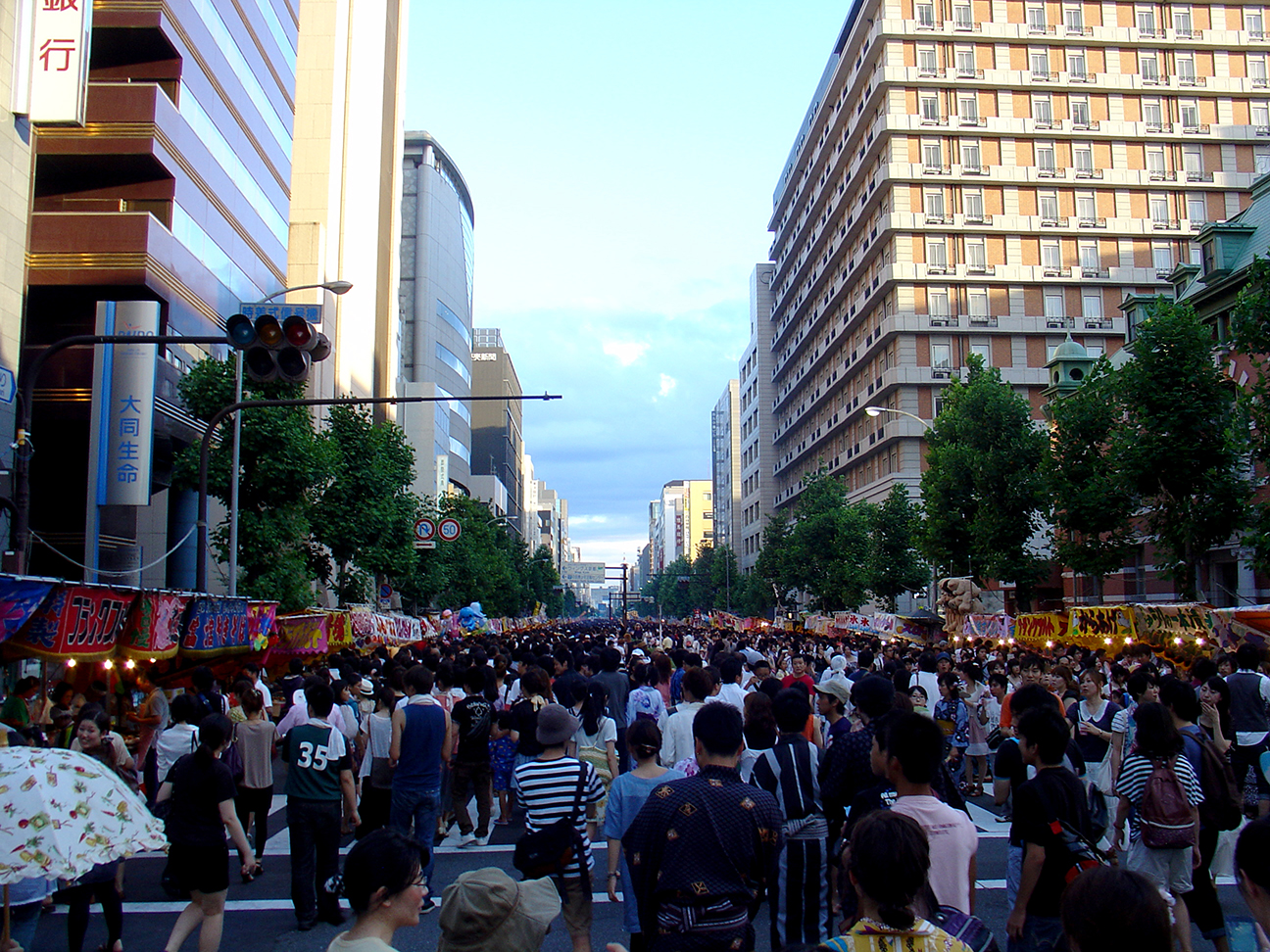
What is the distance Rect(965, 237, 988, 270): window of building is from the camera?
55656 millimetres

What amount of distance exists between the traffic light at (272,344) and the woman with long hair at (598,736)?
4050 millimetres

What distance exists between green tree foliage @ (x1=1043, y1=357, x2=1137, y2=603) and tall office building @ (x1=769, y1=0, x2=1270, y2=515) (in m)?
22.1

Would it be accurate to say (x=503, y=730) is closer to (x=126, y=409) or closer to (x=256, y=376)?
(x=256, y=376)

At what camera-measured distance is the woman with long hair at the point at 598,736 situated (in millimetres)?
8547

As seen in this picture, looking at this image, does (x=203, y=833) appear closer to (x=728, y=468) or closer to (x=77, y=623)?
(x=77, y=623)

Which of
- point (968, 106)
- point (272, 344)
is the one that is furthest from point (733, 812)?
point (968, 106)

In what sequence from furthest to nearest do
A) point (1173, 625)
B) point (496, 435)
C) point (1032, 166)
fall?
point (496, 435) → point (1032, 166) → point (1173, 625)

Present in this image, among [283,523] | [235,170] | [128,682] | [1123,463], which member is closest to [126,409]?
[283,523]

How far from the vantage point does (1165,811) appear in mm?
5766

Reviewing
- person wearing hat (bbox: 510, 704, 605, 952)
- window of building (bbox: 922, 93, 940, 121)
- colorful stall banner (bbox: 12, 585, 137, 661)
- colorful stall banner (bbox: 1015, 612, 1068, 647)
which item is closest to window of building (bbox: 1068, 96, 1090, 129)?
window of building (bbox: 922, 93, 940, 121)

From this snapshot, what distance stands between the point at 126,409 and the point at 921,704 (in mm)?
19615

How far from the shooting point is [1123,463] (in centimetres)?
2816

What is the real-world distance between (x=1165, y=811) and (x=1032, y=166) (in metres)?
57.4

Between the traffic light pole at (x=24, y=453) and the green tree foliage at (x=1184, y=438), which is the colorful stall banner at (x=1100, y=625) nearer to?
the green tree foliage at (x=1184, y=438)
